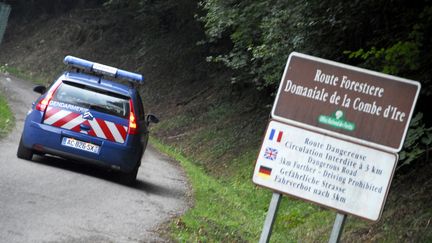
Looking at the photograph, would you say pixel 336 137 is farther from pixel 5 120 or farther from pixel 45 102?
pixel 5 120

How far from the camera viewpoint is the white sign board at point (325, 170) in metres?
5.98

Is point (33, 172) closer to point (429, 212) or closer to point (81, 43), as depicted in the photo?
point (429, 212)

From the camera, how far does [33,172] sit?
13.1m

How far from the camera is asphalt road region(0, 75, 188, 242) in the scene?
9.18m

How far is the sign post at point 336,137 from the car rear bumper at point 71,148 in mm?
7930

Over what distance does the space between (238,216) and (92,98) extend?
316cm

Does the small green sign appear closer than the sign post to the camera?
No

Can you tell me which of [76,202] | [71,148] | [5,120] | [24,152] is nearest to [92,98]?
[71,148]

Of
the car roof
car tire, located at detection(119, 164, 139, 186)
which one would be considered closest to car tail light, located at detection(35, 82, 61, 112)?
the car roof

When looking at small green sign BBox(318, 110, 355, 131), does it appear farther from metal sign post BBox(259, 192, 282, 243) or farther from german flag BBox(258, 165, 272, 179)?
metal sign post BBox(259, 192, 282, 243)

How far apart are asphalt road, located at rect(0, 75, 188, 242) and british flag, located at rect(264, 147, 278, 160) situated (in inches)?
127

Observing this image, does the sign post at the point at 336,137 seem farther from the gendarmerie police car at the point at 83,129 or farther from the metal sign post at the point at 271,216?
the gendarmerie police car at the point at 83,129

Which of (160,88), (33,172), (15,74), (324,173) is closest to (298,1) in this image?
(33,172)

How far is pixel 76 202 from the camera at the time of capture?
1121 cm
